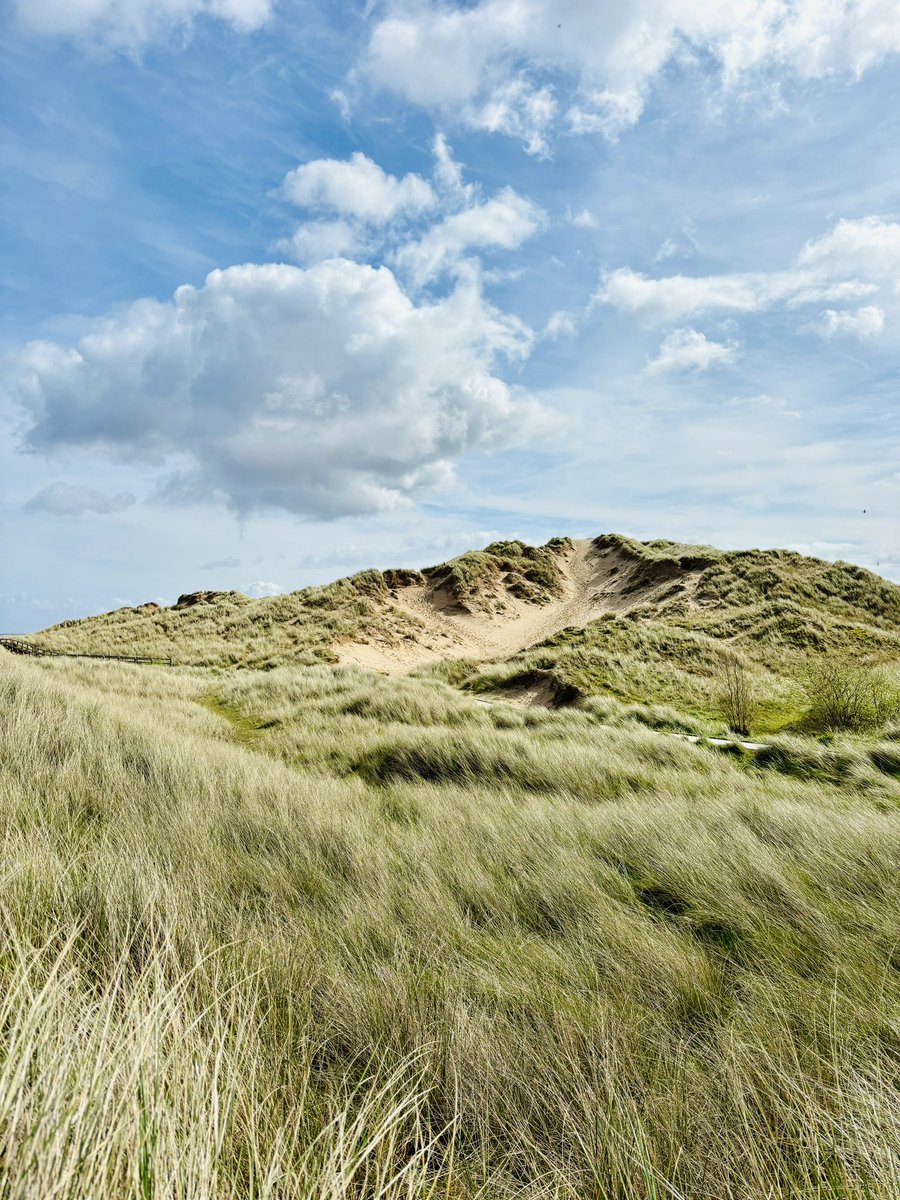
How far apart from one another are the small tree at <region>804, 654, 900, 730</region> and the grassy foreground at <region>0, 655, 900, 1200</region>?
698 centimetres

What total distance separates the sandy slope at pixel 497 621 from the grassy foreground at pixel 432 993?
70.5 ft

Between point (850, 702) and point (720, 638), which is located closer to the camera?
point (850, 702)

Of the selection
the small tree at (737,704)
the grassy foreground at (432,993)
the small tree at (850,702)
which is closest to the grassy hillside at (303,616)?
the small tree at (737,704)

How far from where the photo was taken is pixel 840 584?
2794cm

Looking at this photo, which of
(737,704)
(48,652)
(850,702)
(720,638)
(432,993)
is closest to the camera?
(432,993)

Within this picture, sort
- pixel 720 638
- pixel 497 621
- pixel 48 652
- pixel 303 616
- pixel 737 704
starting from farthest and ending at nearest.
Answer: pixel 497 621, pixel 303 616, pixel 48 652, pixel 720 638, pixel 737 704

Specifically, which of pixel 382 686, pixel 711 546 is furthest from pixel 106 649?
pixel 711 546

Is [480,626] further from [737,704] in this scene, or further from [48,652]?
[48,652]

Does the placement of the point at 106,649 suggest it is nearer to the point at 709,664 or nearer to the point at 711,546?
the point at 709,664

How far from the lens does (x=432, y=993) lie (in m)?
2.05

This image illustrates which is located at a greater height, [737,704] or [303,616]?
[303,616]

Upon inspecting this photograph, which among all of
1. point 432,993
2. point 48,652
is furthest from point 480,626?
point 432,993

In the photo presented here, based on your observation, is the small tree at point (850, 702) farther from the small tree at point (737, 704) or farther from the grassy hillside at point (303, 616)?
the grassy hillside at point (303, 616)

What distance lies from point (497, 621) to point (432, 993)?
32365mm
